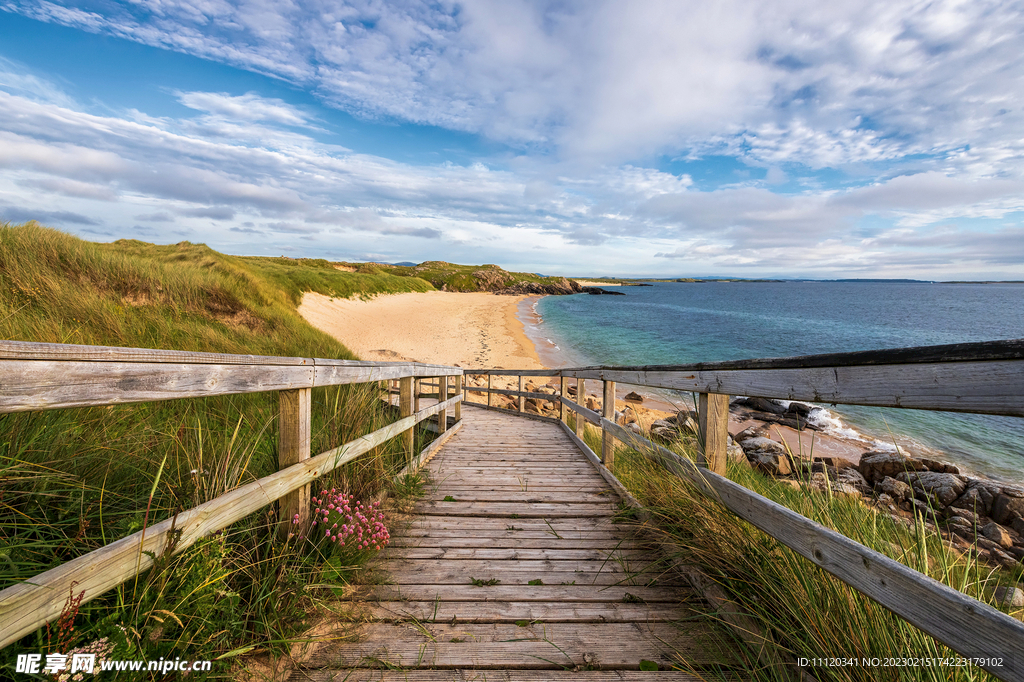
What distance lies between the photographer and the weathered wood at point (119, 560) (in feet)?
3.59

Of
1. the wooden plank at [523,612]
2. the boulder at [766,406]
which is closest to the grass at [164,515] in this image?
the wooden plank at [523,612]

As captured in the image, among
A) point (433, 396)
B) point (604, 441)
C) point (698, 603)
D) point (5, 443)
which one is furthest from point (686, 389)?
point (433, 396)

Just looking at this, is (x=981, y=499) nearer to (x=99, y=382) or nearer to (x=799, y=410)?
(x=799, y=410)

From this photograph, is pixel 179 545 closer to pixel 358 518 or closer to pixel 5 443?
pixel 5 443

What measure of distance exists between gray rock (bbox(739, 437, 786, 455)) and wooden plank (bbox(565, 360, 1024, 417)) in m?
7.86

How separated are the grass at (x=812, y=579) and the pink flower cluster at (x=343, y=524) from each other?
1790 millimetres

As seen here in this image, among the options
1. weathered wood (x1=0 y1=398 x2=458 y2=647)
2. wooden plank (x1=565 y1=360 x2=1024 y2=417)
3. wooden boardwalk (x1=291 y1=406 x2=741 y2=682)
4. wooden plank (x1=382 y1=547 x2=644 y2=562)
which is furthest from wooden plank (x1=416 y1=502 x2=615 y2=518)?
wooden plank (x1=565 y1=360 x2=1024 y2=417)

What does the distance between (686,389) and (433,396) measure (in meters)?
9.02

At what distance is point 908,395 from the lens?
1.32m

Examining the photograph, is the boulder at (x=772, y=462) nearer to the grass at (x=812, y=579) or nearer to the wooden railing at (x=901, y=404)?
the grass at (x=812, y=579)

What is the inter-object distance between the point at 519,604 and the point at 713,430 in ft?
4.81

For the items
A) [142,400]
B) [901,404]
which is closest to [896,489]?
[901,404]

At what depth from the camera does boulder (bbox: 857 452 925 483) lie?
7.96 meters

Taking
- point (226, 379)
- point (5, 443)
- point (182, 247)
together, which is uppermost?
point (182, 247)
